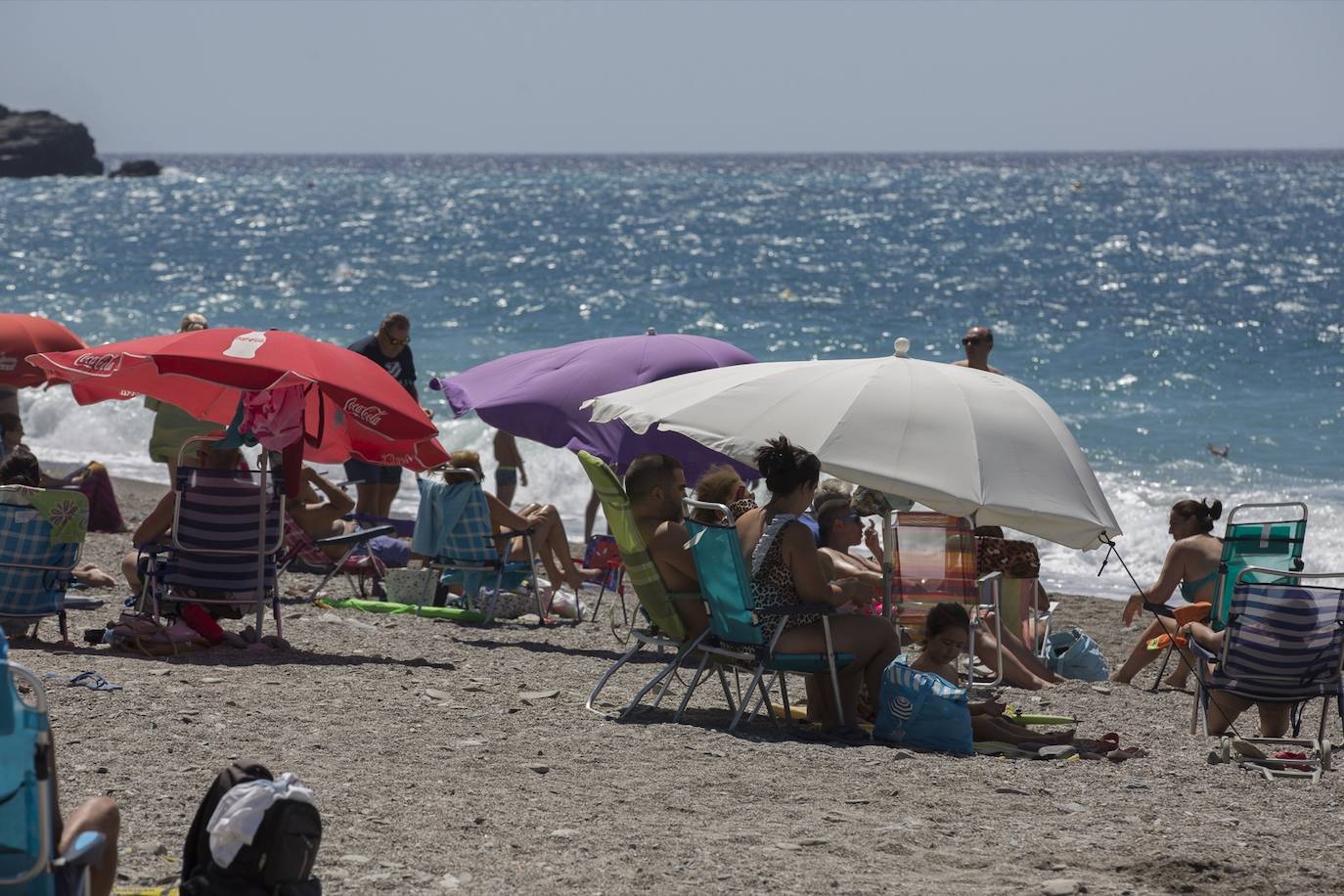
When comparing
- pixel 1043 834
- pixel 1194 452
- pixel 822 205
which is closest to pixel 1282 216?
pixel 822 205

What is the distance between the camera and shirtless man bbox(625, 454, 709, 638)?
19.0 feet

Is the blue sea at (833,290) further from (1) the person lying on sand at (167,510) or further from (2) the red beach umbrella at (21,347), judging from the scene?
(1) the person lying on sand at (167,510)

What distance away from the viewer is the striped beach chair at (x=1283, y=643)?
229 inches

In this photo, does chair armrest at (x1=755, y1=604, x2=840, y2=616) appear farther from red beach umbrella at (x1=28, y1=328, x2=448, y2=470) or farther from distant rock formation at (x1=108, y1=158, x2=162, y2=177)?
distant rock formation at (x1=108, y1=158, x2=162, y2=177)

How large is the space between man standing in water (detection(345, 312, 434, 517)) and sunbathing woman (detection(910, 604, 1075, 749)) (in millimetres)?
4076

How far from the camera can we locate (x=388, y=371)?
9.24 metres

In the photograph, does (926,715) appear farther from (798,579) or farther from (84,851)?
(84,851)

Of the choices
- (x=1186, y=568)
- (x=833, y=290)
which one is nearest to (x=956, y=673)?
(x=1186, y=568)

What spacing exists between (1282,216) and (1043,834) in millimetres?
53696

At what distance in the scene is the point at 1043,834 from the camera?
4.52m

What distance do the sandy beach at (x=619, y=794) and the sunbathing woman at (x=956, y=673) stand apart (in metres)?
0.28

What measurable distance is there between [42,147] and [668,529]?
9272 cm

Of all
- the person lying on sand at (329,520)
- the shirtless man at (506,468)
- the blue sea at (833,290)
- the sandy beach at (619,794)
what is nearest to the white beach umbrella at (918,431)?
the sandy beach at (619,794)

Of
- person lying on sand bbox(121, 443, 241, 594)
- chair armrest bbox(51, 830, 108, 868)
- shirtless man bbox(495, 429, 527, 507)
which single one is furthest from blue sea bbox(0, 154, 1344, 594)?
chair armrest bbox(51, 830, 108, 868)
